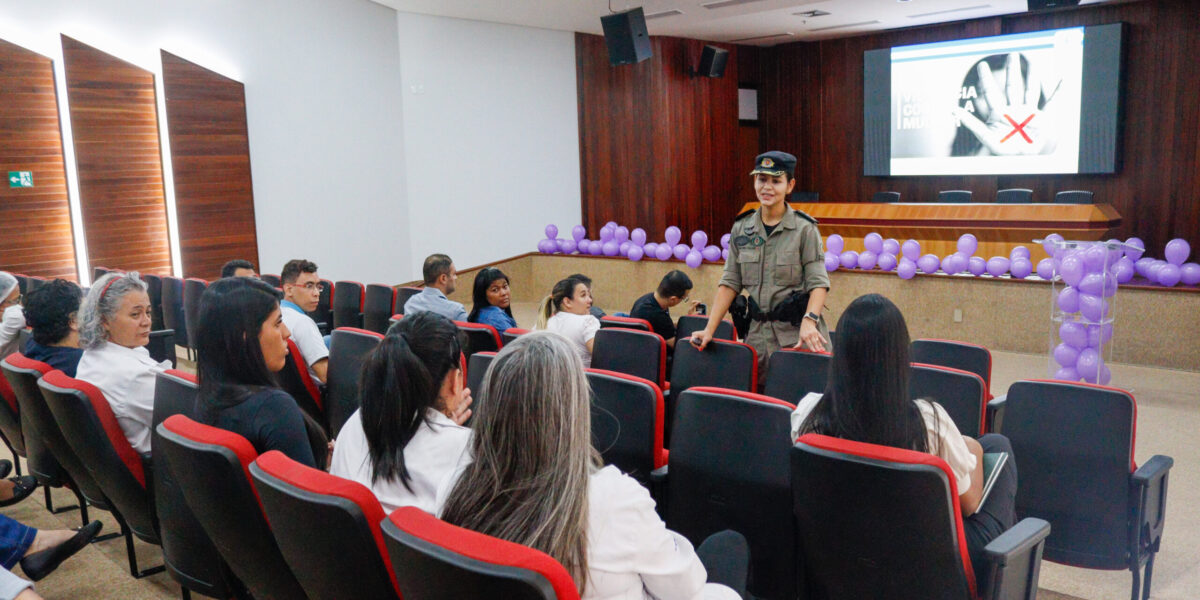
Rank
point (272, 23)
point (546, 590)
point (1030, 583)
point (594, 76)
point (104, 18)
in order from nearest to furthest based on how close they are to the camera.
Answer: point (546, 590) → point (1030, 583) → point (104, 18) → point (272, 23) → point (594, 76)

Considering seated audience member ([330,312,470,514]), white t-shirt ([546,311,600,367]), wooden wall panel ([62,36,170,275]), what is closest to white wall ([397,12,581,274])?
wooden wall panel ([62,36,170,275])

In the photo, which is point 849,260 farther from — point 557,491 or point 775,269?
point 557,491

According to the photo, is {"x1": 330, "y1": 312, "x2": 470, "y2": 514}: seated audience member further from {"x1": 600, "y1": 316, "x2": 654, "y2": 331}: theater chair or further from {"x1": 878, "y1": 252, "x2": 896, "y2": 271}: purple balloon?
{"x1": 878, "y1": 252, "x2": 896, "y2": 271}: purple balloon

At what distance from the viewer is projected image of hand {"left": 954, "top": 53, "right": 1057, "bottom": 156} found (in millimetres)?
9711

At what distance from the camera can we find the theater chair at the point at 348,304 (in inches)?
231

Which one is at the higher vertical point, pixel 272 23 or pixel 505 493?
pixel 272 23

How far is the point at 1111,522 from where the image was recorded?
255cm

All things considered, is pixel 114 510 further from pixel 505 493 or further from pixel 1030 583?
pixel 1030 583

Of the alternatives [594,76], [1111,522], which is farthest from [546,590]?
[594,76]

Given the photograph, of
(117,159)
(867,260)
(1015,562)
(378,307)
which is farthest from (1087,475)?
(117,159)

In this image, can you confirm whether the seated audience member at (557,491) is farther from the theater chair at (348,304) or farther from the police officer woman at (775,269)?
the theater chair at (348,304)

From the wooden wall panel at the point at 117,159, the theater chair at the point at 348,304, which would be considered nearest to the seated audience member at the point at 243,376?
the theater chair at the point at 348,304

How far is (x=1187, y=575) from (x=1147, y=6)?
8471 mm

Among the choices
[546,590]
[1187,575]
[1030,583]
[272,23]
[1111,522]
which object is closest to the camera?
[546,590]
